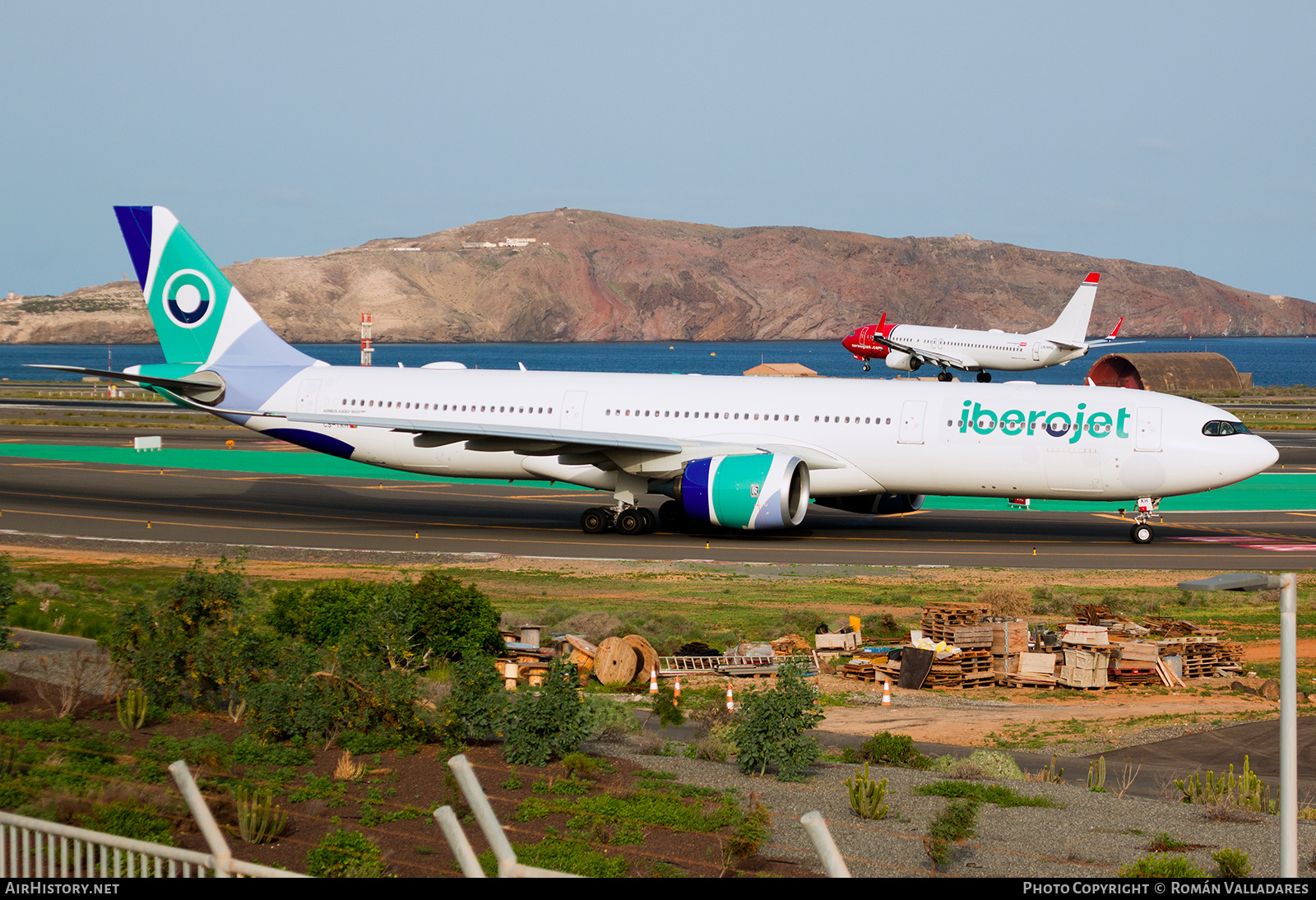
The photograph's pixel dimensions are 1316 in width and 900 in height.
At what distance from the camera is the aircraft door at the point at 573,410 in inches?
1437

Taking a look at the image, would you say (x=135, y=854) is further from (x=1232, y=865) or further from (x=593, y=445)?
(x=593, y=445)

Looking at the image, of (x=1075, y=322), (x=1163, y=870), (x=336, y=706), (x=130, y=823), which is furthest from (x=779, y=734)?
(x=1075, y=322)

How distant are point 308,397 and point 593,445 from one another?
1042 centimetres

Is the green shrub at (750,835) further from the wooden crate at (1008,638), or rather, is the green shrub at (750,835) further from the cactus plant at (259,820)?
the wooden crate at (1008,638)

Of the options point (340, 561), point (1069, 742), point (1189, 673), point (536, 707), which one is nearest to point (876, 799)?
point (536, 707)

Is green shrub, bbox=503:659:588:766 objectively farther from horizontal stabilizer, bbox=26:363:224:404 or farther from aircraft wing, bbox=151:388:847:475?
horizontal stabilizer, bbox=26:363:224:404

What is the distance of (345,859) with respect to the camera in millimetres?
10086

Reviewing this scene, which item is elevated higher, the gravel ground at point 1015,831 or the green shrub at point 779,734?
the green shrub at point 779,734

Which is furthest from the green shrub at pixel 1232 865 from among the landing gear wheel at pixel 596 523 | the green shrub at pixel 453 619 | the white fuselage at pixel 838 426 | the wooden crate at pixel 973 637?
the landing gear wheel at pixel 596 523

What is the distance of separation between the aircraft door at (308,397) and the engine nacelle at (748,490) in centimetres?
1266

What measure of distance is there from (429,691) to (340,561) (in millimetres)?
15849

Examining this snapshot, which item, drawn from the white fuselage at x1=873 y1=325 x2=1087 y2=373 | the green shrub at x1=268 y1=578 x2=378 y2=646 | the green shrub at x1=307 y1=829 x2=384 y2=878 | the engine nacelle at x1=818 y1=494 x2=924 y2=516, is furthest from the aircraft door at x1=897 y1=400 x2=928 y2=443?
the white fuselage at x1=873 y1=325 x2=1087 y2=373

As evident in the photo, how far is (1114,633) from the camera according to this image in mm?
22594

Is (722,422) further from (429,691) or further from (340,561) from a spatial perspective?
(429,691)
